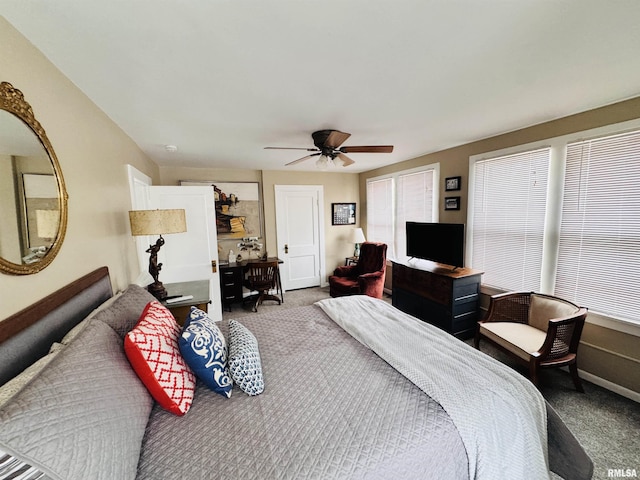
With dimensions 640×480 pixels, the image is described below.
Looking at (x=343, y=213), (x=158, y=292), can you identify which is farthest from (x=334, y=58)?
(x=343, y=213)

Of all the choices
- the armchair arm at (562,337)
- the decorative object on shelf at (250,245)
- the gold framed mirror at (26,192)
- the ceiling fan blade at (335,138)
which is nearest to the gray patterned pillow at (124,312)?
the gold framed mirror at (26,192)

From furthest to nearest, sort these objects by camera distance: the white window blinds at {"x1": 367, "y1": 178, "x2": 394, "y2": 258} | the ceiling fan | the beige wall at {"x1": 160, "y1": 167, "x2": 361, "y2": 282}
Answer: the white window blinds at {"x1": 367, "y1": 178, "x2": 394, "y2": 258} < the beige wall at {"x1": 160, "y1": 167, "x2": 361, "y2": 282} < the ceiling fan

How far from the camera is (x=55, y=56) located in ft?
4.23

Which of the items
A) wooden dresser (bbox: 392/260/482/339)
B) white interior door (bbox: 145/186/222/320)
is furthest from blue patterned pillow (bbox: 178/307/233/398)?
wooden dresser (bbox: 392/260/482/339)

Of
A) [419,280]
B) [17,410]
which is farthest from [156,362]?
[419,280]

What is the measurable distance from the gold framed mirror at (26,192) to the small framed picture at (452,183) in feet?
12.4

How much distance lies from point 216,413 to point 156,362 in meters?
0.34

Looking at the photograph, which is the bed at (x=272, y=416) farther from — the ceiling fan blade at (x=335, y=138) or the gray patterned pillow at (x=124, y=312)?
the ceiling fan blade at (x=335, y=138)

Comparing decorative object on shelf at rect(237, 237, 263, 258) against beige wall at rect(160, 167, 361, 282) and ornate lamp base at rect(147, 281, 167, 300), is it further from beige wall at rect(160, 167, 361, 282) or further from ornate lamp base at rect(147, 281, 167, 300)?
ornate lamp base at rect(147, 281, 167, 300)

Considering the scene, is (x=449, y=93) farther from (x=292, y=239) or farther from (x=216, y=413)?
(x=292, y=239)

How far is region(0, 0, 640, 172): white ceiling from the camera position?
106 centimetres

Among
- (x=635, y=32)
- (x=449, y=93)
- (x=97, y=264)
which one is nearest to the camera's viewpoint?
(x=635, y=32)

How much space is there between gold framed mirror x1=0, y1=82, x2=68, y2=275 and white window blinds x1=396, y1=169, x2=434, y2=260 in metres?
3.91

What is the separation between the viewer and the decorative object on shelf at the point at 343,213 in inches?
211
